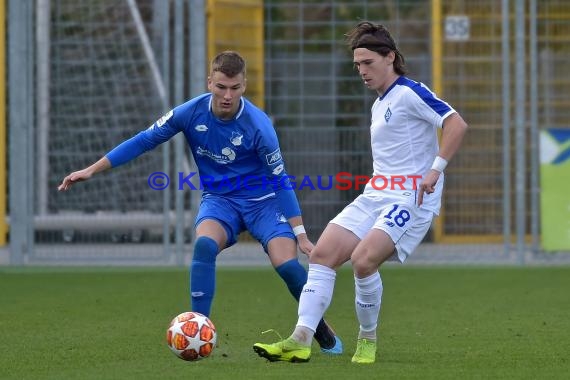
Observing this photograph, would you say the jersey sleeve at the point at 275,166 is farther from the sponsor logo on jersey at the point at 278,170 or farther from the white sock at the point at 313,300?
the white sock at the point at 313,300

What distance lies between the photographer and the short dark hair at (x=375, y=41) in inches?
299

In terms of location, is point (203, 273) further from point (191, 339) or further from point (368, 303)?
point (368, 303)

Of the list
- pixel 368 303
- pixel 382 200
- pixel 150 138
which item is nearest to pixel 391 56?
pixel 382 200

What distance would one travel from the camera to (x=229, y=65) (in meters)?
7.84

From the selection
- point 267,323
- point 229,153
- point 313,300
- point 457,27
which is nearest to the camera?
point 313,300

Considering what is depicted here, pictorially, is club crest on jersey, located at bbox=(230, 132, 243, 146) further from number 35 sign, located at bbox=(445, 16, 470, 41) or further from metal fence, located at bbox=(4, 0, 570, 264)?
number 35 sign, located at bbox=(445, 16, 470, 41)

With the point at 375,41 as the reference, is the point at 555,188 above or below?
below

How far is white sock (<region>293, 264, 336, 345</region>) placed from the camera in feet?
24.2

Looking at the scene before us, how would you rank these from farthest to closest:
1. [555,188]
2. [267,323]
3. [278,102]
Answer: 1. [278,102]
2. [555,188]
3. [267,323]

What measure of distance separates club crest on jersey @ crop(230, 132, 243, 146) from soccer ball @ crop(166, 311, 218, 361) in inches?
48.1

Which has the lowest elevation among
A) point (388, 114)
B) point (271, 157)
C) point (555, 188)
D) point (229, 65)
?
point (555, 188)

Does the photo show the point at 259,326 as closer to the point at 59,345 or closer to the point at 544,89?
the point at 59,345

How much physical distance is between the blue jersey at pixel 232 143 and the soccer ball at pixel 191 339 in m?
1.10

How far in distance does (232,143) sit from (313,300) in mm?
1201
